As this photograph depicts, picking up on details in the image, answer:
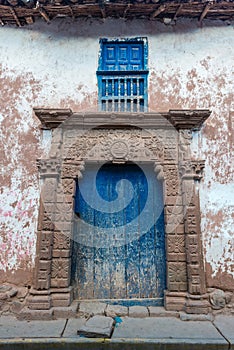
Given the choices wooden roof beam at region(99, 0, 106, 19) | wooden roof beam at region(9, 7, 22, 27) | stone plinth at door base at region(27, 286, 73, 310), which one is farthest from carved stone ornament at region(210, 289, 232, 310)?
wooden roof beam at region(9, 7, 22, 27)

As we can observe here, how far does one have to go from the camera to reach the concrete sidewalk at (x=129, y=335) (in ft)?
9.32

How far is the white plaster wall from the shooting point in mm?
3840

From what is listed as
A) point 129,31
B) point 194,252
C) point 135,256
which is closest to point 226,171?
point 194,252

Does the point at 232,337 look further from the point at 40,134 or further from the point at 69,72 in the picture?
the point at 69,72

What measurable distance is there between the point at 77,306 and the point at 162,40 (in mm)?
4216

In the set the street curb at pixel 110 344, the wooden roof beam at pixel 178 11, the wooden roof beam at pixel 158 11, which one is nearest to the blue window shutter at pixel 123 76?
the wooden roof beam at pixel 158 11

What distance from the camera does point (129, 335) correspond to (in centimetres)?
299

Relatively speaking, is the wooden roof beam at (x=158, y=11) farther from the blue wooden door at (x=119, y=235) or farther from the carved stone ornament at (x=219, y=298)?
the carved stone ornament at (x=219, y=298)

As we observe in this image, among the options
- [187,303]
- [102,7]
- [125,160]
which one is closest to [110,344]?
[187,303]

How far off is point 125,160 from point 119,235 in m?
1.11

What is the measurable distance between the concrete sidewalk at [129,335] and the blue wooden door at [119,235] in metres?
0.61

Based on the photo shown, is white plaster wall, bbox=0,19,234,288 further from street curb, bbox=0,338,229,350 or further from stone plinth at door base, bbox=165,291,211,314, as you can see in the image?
street curb, bbox=0,338,229,350

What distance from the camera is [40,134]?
411 centimetres

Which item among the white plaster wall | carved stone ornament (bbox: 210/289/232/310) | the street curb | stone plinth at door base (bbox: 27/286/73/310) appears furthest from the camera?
the white plaster wall
